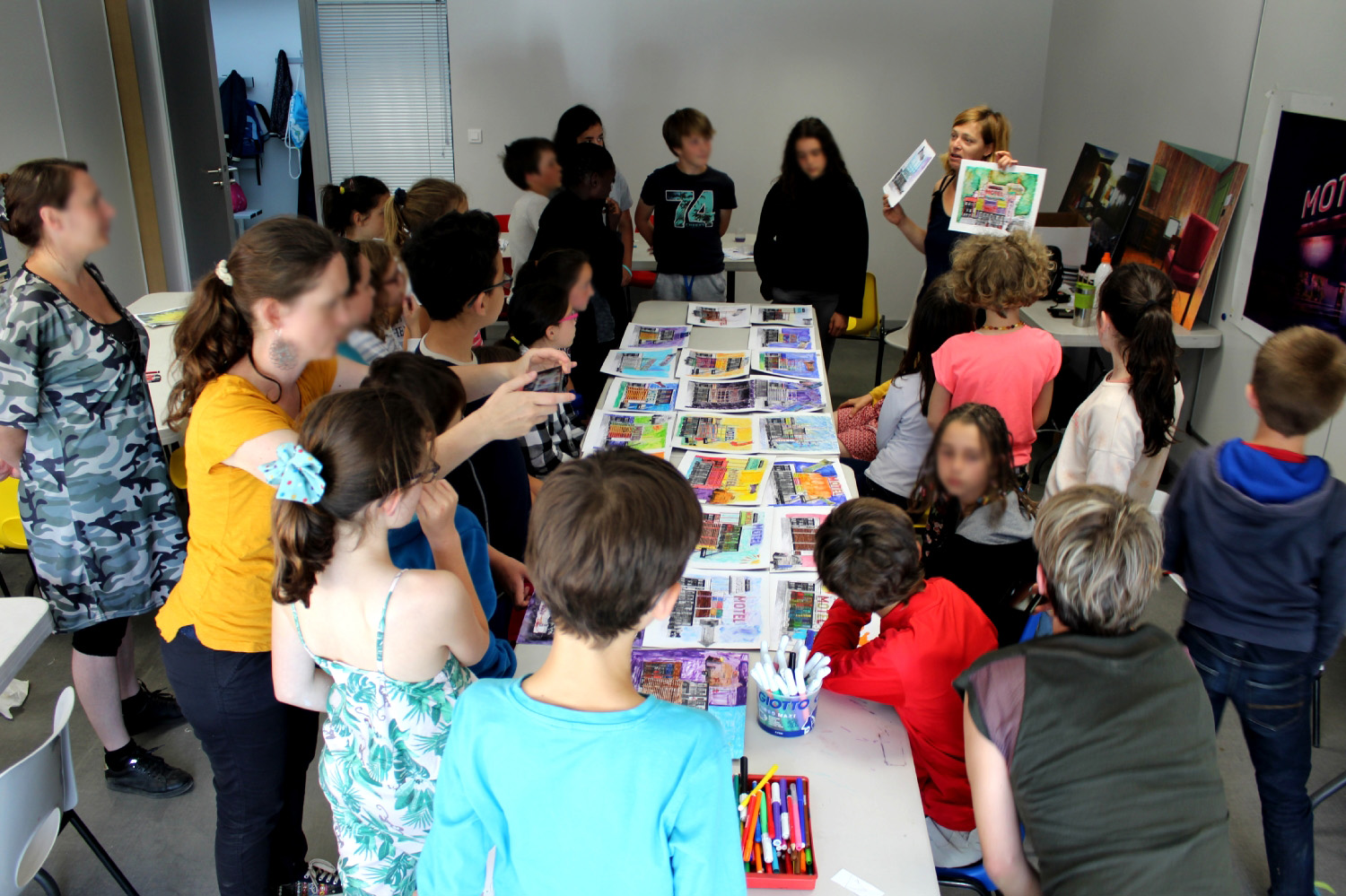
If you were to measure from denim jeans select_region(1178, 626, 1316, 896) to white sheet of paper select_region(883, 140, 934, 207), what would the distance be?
215 centimetres

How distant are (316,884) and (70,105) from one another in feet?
15.2

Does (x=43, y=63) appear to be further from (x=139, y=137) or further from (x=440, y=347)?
(x=440, y=347)

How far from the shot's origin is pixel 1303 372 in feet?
5.32

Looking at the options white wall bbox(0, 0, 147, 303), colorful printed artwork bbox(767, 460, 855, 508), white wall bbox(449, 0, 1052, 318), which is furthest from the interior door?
colorful printed artwork bbox(767, 460, 855, 508)

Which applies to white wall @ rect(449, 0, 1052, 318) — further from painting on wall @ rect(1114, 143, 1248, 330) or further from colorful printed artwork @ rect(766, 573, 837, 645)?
colorful printed artwork @ rect(766, 573, 837, 645)

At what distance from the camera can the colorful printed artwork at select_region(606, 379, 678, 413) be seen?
283 cm

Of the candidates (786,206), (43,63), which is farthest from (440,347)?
(43,63)

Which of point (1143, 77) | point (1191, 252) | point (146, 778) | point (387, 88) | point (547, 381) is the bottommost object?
point (146, 778)

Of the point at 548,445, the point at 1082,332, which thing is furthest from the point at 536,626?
the point at 1082,332

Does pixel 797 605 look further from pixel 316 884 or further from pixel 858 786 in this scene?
pixel 316 884

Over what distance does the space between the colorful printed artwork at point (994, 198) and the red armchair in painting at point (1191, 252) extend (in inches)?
33.4

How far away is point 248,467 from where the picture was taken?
1373mm

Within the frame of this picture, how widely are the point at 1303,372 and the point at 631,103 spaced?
5460mm

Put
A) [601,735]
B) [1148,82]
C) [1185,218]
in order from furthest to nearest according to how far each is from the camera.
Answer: [1148,82]
[1185,218]
[601,735]
